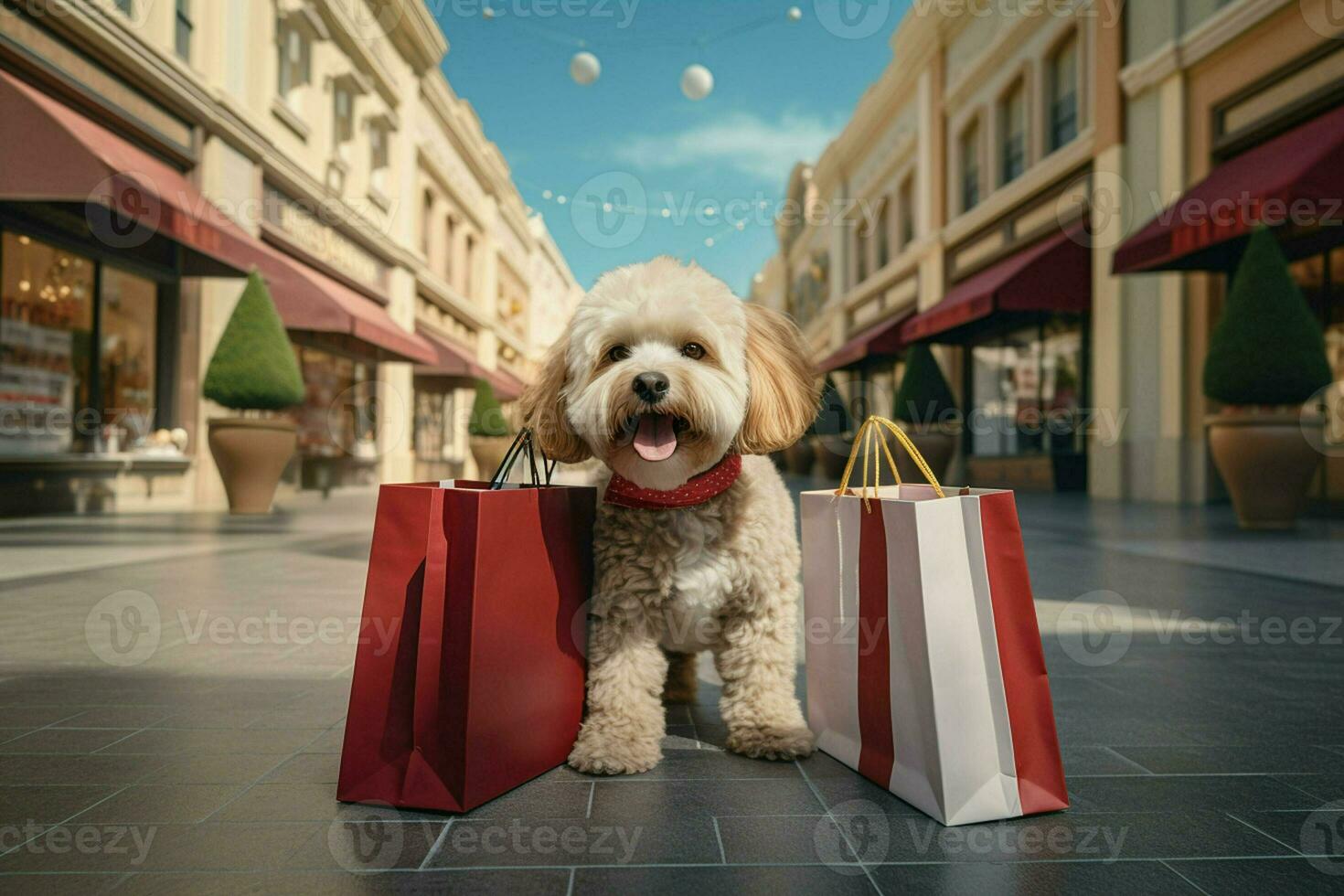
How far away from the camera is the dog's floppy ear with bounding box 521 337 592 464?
207 cm

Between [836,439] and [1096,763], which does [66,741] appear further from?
[836,439]

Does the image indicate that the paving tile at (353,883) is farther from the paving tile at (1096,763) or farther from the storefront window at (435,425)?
the storefront window at (435,425)

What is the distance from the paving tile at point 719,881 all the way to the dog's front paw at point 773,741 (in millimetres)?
526

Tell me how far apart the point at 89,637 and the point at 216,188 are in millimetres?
8784

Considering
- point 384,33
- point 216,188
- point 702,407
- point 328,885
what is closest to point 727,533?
point 702,407

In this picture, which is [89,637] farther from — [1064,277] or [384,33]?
[384,33]

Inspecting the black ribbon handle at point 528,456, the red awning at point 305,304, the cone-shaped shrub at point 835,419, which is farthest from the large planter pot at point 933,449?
the black ribbon handle at point 528,456

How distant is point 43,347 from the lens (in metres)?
7.99

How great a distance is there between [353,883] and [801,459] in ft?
61.0

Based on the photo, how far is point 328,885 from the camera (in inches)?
55.3

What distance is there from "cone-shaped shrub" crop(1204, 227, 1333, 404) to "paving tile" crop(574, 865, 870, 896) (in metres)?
6.79

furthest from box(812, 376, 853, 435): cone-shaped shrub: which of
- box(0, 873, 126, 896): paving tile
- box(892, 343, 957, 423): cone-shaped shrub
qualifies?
box(0, 873, 126, 896): paving tile

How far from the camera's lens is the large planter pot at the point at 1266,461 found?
642cm

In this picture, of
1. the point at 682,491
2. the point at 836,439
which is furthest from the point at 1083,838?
the point at 836,439
